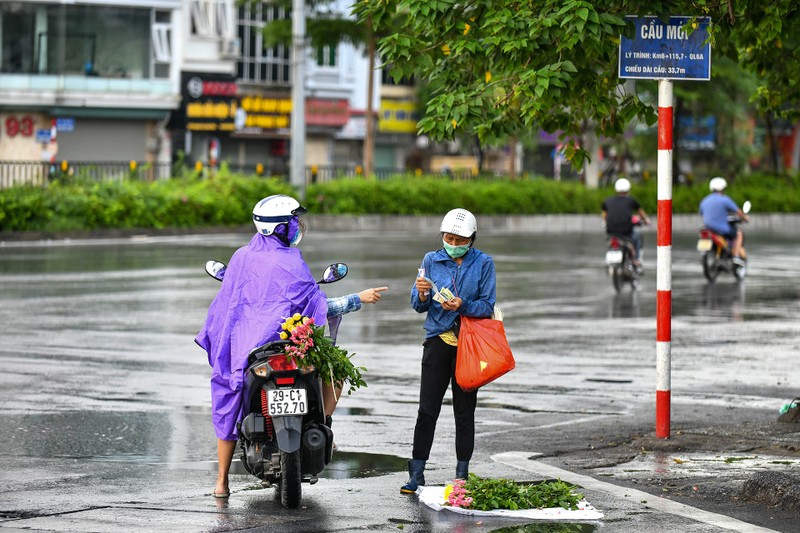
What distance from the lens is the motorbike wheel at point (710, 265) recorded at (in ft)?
85.3

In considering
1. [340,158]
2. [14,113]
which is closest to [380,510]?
[14,113]

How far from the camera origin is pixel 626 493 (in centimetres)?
883

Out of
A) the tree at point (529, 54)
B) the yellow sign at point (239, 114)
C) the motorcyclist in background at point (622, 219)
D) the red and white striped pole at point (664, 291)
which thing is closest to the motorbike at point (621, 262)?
the motorcyclist in background at point (622, 219)

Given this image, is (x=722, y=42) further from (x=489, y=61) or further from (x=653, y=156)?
(x=653, y=156)

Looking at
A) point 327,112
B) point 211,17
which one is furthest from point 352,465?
point 327,112

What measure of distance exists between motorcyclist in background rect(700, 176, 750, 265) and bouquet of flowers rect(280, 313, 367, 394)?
18.4 metres

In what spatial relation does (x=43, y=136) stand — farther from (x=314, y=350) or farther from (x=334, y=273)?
(x=314, y=350)

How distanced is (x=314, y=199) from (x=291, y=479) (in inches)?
1289

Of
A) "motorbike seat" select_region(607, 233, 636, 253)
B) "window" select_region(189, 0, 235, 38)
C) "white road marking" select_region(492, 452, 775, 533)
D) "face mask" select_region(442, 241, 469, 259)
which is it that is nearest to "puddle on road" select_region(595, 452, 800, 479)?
"white road marking" select_region(492, 452, 775, 533)

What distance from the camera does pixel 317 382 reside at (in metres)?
8.41

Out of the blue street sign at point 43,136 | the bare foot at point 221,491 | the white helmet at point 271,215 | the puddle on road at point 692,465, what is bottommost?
the puddle on road at point 692,465

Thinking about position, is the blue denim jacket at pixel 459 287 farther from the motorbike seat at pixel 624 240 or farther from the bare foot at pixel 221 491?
the motorbike seat at pixel 624 240

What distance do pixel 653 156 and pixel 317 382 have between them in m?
50.5

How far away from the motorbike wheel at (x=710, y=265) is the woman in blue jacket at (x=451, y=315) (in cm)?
1742
